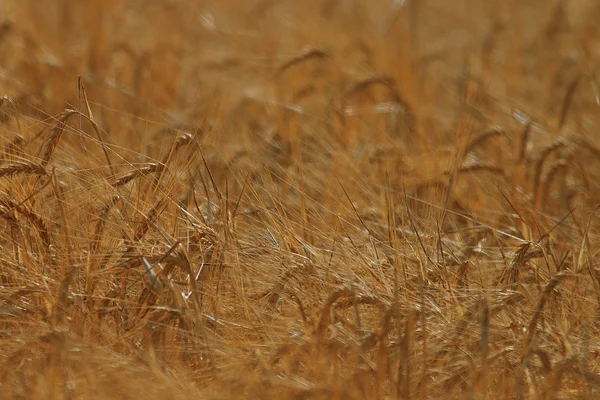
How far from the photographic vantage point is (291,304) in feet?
6.81

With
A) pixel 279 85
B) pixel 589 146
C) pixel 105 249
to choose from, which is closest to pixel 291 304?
pixel 105 249

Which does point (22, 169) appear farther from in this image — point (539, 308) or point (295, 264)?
point (539, 308)

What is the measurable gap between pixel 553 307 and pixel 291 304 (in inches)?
19.4

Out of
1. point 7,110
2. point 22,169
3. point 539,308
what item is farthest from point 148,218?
point 539,308

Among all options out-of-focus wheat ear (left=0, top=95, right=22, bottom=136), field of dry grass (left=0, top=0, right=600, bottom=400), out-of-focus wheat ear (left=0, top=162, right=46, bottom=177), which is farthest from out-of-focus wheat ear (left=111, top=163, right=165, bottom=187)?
out-of-focus wheat ear (left=0, top=95, right=22, bottom=136)

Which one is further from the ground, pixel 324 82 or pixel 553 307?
pixel 324 82

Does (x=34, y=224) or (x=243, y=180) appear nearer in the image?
(x=34, y=224)

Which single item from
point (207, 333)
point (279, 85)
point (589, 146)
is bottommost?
point (207, 333)

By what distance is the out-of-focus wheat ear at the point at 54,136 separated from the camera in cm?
222

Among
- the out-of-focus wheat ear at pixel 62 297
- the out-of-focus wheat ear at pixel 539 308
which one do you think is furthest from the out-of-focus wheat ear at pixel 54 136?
the out-of-focus wheat ear at pixel 539 308

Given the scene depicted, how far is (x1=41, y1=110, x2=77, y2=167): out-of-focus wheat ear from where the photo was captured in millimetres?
2225

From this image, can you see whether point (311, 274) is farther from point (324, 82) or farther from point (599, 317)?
point (324, 82)

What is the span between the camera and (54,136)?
7.50 ft

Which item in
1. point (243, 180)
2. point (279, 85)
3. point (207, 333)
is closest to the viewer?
point (207, 333)
